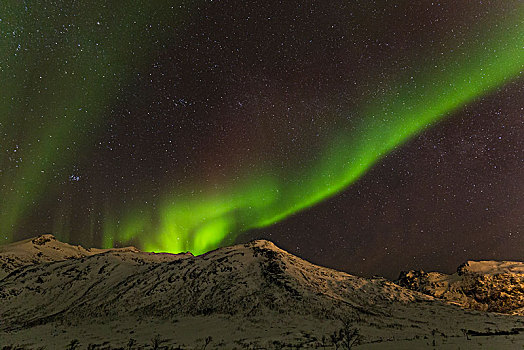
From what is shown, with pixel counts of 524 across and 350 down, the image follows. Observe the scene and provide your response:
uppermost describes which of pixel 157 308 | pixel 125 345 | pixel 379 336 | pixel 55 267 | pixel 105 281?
pixel 55 267

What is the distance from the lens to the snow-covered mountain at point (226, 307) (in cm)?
5997

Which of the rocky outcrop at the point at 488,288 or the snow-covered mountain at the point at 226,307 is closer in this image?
the snow-covered mountain at the point at 226,307

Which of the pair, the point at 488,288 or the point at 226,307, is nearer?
the point at 226,307

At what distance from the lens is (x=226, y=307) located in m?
80.1

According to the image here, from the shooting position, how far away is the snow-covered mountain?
5997 centimetres

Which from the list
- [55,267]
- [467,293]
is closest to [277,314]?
[55,267]

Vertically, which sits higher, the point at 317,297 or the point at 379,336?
the point at 317,297

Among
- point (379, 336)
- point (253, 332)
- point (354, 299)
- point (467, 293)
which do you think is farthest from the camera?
point (467, 293)

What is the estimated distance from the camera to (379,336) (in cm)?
5491

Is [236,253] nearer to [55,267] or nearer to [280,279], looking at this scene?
[280,279]

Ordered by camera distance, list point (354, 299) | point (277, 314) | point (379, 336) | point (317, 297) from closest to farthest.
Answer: point (379, 336)
point (277, 314)
point (317, 297)
point (354, 299)

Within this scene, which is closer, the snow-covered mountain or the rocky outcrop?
the snow-covered mountain

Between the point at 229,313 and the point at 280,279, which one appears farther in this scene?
the point at 280,279

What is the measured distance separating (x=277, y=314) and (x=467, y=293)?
148773 millimetres
